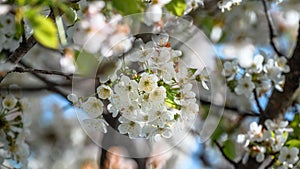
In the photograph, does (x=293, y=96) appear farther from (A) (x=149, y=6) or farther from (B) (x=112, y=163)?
(A) (x=149, y=6)

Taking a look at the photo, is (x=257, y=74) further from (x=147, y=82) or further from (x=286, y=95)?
(x=147, y=82)

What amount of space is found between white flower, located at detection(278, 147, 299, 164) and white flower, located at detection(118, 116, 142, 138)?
64 cm

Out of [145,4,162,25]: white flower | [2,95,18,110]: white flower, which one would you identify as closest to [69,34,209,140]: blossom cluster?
[145,4,162,25]: white flower

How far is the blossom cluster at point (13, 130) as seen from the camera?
1.56 m

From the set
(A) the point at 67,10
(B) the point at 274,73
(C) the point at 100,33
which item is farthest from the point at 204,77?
(B) the point at 274,73

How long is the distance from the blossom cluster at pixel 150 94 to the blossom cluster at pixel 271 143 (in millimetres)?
585

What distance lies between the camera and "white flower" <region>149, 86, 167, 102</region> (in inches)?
46.5

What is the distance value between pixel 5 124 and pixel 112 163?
0.45m

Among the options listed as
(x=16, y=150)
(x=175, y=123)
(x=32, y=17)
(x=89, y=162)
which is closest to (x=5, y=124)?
(x=16, y=150)

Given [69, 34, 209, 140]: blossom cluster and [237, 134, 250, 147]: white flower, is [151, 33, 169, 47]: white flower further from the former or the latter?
[237, 134, 250, 147]: white flower

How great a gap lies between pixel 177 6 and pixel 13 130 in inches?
21.4

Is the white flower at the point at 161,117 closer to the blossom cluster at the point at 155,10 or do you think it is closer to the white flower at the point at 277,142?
the blossom cluster at the point at 155,10

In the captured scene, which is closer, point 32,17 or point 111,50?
point 32,17

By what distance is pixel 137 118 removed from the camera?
123 centimetres
